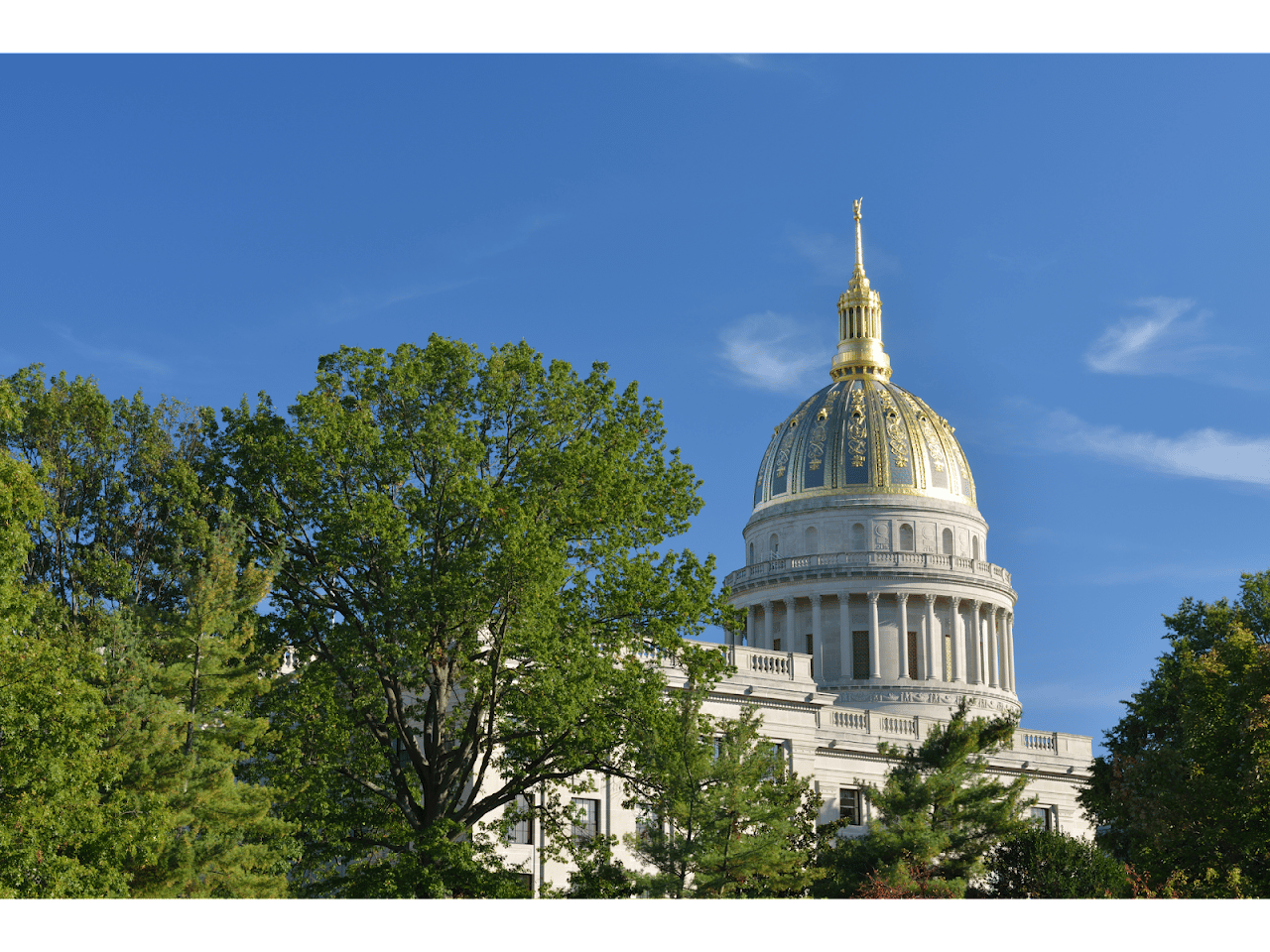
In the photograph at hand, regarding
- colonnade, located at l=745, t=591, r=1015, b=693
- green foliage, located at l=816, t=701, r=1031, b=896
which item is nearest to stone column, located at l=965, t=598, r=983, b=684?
colonnade, located at l=745, t=591, r=1015, b=693

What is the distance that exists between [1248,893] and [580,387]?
60.7 feet

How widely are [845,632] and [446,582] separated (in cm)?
6866

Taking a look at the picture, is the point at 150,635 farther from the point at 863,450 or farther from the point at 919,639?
the point at 863,450

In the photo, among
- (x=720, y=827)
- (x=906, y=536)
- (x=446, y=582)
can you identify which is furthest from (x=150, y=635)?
(x=906, y=536)

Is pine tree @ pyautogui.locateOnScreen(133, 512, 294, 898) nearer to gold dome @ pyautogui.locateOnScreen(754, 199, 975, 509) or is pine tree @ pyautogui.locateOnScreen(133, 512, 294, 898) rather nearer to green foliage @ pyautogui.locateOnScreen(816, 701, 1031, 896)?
green foliage @ pyautogui.locateOnScreen(816, 701, 1031, 896)

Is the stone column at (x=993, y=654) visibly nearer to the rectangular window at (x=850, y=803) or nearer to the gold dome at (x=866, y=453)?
the gold dome at (x=866, y=453)

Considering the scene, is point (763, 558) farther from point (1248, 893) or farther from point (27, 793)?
point (27, 793)

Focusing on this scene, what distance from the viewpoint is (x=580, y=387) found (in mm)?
39500

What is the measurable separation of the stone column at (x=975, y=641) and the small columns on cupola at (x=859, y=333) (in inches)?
769

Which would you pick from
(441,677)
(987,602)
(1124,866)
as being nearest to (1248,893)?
(1124,866)

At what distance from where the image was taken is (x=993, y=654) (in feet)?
341

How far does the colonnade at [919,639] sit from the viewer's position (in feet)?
328

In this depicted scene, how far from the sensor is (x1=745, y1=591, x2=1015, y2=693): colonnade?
328 ft

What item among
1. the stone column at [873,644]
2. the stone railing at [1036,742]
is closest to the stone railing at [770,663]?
the stone railing at [1036,742]
